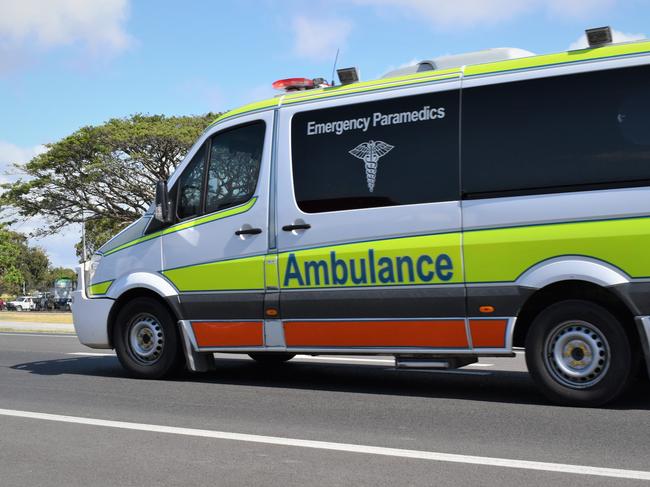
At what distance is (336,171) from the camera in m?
7.59

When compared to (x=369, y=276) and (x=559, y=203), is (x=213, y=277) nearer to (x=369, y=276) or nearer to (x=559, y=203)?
(x=369, y=276)

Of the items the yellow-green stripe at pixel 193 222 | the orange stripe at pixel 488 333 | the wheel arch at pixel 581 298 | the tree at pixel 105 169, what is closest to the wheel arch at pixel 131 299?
the yellow-green stripe at pixel 193 222

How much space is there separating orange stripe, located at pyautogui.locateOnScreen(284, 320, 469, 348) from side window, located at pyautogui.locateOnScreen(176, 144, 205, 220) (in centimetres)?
169

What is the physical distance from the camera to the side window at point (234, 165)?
8.11m

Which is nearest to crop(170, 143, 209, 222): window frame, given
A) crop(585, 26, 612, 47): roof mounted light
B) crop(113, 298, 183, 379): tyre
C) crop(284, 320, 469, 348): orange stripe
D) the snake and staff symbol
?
crop(113, 298, 183, 379): tyre

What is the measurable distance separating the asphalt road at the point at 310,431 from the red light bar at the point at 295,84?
2995 mm

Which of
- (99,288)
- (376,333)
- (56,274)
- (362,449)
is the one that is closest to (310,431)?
(362,449)

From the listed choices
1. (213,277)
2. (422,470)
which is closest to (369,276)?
(213,277)

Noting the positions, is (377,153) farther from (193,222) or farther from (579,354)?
(579,354)

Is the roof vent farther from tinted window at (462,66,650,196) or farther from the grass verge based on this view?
the grass verge

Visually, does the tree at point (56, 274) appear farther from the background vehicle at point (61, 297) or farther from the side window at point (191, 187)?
the side window at point (191, 187)

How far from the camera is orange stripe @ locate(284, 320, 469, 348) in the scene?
6.95 metres

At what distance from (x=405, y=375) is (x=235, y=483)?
4.76 m

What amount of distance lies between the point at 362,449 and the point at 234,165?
394 centimetres
